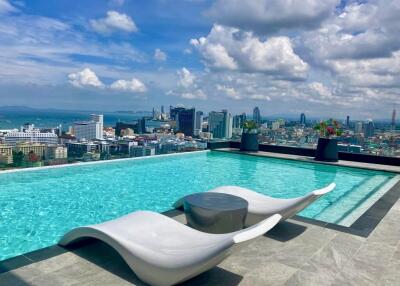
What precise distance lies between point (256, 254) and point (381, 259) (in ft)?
4.34

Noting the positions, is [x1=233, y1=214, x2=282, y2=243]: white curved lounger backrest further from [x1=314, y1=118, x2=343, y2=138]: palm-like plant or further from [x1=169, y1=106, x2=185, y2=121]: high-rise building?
[x1=169, y1=106, x2=185, y2=121]: high-rise building

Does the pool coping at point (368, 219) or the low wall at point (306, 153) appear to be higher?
the low wall at point (306, 153)

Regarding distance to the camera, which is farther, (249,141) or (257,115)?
(257,115)

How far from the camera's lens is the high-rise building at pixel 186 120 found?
51.3 ft

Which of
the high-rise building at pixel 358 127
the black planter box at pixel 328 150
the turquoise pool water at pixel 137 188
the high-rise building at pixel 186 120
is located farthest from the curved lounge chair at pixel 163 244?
the high-rise building at pixel 186 120

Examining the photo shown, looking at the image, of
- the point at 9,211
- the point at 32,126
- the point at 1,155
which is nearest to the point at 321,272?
the point at 9,211

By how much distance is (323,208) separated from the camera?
5.75 m

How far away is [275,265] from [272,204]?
47.0 inches

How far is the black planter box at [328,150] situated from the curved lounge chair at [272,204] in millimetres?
7793

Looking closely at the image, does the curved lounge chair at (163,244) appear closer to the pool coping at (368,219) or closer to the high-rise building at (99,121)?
the pool coping at (368,219)

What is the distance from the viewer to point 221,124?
14258 mm

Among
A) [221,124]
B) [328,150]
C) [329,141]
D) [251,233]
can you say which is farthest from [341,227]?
[221,124]

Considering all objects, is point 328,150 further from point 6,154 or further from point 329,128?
point 6,154

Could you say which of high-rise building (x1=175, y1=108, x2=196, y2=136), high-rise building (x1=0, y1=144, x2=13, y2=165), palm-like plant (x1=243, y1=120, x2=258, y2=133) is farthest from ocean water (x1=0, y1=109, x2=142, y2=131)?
palm-like plant (x1=243, y1=120, x2=258, y2=133)
